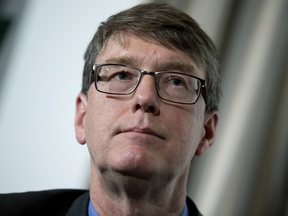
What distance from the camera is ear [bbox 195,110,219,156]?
1.33 metres

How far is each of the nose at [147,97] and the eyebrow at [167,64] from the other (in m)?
0.07

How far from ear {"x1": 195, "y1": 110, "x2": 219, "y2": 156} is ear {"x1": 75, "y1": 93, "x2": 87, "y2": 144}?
1.83 ft

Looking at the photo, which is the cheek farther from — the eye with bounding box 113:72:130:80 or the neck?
the eye with bounding box 113:72:130:80

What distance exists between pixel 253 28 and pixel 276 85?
432 millimetres

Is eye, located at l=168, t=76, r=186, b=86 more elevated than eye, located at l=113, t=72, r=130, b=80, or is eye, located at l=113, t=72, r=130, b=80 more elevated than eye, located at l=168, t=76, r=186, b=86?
eye, located at l=168, t=76, r=186, b=86

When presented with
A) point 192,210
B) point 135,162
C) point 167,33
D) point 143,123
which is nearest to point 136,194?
point 135,162

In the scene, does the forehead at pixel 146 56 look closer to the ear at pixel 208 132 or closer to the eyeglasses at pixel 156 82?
the eyeglasses at pixel 156 82

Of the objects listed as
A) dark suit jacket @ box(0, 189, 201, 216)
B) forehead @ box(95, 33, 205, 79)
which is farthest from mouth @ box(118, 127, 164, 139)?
dark suit jacket @ box(0, 189, 201, 216)

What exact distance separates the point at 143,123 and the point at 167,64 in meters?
0.28

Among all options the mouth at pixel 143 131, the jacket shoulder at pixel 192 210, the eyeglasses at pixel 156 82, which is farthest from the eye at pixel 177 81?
the jacket shoulder at pixel 192 210

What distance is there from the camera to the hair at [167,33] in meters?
1.18

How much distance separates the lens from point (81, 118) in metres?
1.37

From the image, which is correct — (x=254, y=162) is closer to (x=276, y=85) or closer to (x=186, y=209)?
(x=276, y=85)

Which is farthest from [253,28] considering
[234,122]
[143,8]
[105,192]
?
[105,192]
